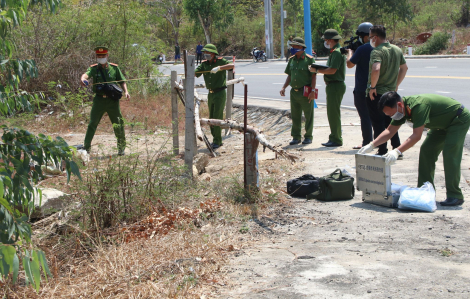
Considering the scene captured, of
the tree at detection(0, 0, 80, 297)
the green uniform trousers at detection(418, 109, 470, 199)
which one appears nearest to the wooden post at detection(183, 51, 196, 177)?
the tree at detection(0, 0, 80, 297)

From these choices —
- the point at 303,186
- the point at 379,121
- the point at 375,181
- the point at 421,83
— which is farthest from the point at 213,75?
the point at 421,83

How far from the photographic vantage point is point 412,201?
15.9 ft

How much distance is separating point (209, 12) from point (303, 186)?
114 ft

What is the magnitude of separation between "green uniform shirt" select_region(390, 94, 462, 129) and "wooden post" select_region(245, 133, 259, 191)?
1575 millimetres

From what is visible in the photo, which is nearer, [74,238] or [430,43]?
[74,238]

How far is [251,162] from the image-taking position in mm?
5496

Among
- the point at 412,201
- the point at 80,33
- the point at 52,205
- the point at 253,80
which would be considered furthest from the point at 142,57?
the point at 412,201

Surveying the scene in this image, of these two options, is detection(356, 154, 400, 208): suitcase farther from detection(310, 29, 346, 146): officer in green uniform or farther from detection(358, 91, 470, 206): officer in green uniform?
detection(310, 29, 346, 146): officer in green uniform

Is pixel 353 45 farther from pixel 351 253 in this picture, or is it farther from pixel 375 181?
pixel 351 253

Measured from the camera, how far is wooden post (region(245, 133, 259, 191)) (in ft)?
18.0

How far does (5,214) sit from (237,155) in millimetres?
6415

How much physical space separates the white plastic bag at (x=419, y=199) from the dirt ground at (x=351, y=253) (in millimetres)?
77

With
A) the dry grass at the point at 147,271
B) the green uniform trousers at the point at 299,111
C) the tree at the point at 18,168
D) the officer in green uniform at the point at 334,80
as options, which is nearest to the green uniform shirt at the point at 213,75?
the green uniform trousers at the point at 299,111

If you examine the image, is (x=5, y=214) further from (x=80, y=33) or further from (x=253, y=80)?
(x=253, y=80)
